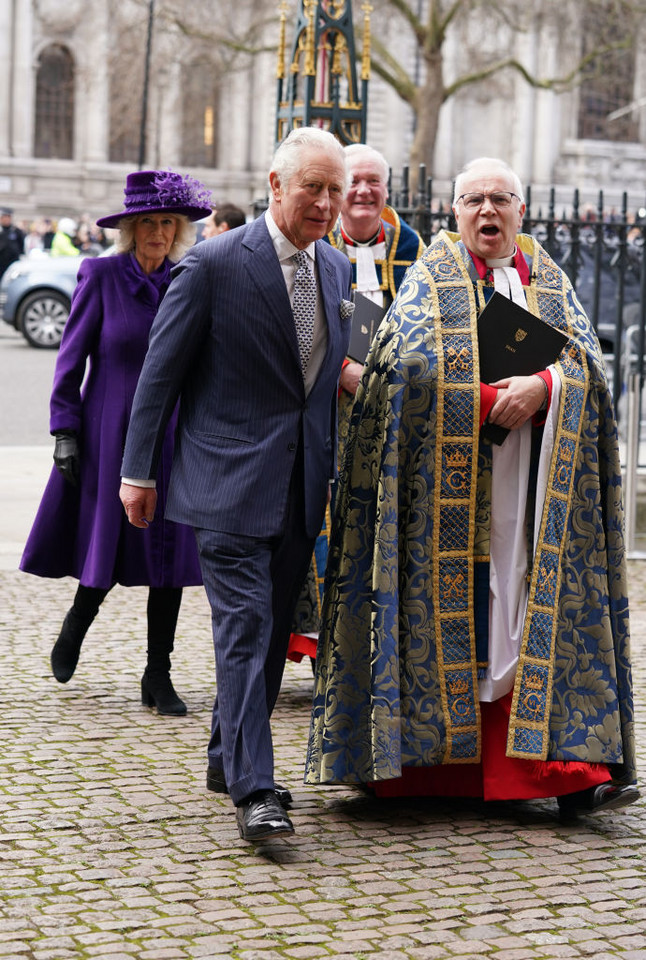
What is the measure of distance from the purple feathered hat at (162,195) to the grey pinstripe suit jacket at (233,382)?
1157 millimetres

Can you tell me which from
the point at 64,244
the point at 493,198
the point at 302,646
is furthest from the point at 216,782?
the point at 64,244

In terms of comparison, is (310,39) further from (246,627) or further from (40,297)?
(40,297)

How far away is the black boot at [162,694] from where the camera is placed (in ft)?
17.9

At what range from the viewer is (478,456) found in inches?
173

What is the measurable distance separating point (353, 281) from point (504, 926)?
2.65 m

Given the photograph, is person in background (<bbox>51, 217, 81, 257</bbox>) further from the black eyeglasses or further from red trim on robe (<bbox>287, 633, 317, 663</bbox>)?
the black eyeglasses

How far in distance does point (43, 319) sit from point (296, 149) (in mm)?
16717

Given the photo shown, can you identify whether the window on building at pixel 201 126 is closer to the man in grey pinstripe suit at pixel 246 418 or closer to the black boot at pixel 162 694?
the black boot at pixel 162 694

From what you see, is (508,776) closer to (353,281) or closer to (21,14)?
(353,281)

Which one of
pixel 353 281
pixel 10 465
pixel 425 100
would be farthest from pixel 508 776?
pixel 425 100

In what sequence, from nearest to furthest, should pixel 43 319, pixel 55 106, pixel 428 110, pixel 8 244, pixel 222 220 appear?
pixel 222 220 → pixel 43 319 → pixel 8 244 → pixel 428 110 → pixel 55 106

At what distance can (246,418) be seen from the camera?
416 centimetres

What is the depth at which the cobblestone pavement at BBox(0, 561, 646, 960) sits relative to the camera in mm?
3463

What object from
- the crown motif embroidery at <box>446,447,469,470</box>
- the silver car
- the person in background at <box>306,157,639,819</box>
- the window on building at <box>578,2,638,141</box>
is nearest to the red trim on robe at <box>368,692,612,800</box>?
the person in background at <box>306,157,639,819</box>
